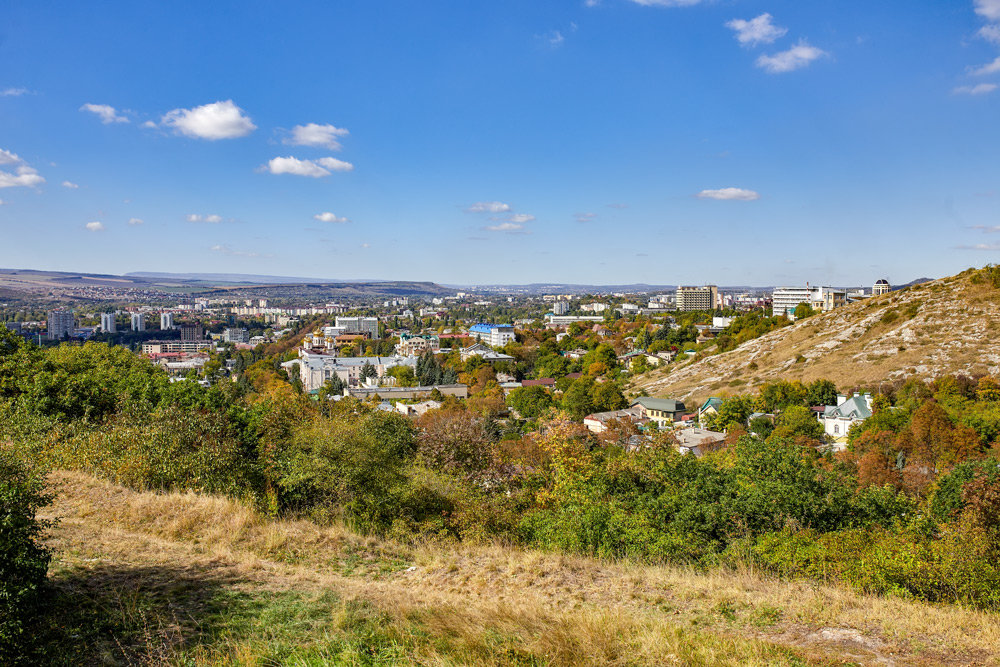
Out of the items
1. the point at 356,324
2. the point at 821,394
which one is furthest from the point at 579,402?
the point at 356,324

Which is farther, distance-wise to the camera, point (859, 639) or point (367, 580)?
point (367, 580)

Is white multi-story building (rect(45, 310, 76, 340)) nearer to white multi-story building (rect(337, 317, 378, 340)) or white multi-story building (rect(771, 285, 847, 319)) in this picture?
white multi-story building (rect(337, 317, 378, 340))

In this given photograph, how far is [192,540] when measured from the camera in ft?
22.9

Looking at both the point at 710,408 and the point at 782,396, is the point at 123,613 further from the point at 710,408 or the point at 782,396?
the point at 782,396

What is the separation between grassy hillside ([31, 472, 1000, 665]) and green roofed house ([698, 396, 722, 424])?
30985 mm

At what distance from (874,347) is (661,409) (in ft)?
52.5

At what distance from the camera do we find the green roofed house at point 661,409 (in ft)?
126

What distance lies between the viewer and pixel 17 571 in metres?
4.00

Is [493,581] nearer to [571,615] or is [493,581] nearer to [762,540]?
[571,615]

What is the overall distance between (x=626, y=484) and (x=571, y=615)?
5.30 m

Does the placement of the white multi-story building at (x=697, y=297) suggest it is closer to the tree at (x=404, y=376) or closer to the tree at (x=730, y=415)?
the tree at (x=404, y=376)

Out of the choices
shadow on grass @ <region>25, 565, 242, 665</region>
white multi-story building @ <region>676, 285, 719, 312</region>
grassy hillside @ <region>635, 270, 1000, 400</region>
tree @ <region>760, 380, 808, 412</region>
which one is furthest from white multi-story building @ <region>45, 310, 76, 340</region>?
shadow on grass @ <region>25, 565, 242, 665</region>

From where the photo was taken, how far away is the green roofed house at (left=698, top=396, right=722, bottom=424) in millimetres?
36094

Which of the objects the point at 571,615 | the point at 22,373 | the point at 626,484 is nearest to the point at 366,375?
the point at 22,373
